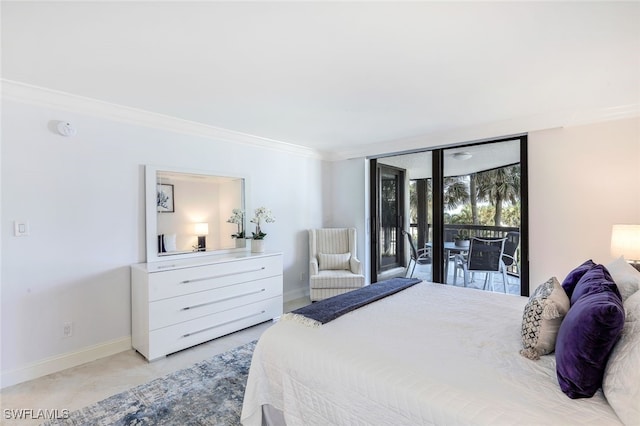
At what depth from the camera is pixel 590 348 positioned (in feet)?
3.59

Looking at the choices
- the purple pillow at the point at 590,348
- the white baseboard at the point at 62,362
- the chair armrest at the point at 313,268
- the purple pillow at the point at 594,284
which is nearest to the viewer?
the purple pillow at the point at 590,348

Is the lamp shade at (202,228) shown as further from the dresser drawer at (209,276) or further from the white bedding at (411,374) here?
the white bedding at (411,374)

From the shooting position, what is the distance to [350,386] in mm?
1360

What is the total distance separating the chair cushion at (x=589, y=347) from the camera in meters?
1.08

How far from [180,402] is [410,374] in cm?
165

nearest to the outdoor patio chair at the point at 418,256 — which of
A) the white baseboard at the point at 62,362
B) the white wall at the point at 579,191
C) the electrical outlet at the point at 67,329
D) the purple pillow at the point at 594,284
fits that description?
the white wall at the point at 579,191

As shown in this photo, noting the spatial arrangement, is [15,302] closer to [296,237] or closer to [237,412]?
[237,412]

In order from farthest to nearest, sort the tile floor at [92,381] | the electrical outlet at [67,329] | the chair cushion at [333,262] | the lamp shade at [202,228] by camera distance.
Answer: the chair cushion at [333,262], the lamp shade at [202,228], the electrical outlet at [67,329], the tile floor at [92,381]

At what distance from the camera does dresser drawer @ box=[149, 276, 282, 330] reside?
A: 2746 mm

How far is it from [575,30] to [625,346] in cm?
161

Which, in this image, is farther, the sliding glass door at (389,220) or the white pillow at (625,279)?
the sliding glass door at (389,220)

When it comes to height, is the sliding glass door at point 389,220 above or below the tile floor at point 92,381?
above

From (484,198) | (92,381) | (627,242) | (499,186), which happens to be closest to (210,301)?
(92,381)

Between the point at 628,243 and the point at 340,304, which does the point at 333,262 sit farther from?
the point at 628,243
